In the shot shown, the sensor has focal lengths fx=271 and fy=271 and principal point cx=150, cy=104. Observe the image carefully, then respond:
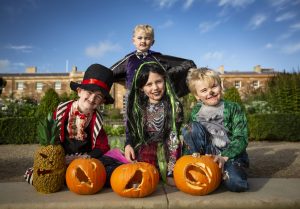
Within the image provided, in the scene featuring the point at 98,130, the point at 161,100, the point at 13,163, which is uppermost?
the point at 161,100

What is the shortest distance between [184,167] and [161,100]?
1.03 metres

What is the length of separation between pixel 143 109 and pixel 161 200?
1.27 metres

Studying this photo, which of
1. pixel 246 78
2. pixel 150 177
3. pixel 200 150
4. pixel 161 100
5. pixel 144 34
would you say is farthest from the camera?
pixel 246 78

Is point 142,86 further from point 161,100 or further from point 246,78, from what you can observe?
point 246,78

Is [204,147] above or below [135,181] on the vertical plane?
above

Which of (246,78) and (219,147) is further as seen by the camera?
(246,78)

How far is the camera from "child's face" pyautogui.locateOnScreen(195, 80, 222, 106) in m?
3.44

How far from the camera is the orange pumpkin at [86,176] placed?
289 cm

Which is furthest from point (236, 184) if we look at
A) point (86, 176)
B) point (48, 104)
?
point (48, 104)

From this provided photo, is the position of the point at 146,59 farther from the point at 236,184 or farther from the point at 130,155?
the point at 236,184

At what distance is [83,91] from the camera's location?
136 inches

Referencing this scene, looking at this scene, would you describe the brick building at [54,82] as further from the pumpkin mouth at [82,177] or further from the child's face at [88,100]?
the pumpkin mouth at [82,177]

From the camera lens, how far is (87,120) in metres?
3.52

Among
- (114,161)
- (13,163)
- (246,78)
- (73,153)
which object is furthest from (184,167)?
(246,78)
